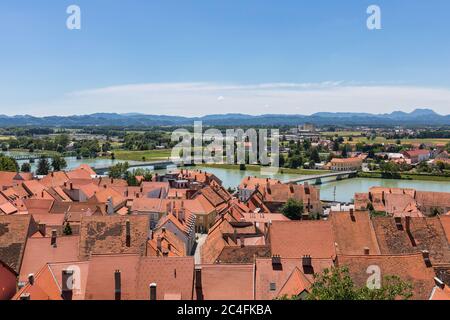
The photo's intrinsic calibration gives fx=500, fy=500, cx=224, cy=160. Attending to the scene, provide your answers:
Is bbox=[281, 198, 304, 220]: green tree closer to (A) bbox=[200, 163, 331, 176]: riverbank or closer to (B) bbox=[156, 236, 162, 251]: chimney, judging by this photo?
(B) bbox=[156, 236, 162, 251]: chimney

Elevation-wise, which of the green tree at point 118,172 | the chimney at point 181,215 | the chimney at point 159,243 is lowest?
the green tree at point 118,172

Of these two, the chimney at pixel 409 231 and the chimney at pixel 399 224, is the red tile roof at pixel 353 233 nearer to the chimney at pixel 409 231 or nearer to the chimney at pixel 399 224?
the chimney at pixel 399 224

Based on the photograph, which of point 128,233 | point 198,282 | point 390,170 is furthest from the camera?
point 390,170

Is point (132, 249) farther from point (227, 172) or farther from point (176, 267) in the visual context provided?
point (227, 172)

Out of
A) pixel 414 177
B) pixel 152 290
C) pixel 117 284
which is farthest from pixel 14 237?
pixel 414 177

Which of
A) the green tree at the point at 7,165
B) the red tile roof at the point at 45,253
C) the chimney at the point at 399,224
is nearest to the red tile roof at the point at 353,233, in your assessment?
the chimney at the point at 399,224

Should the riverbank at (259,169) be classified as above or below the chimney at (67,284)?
below

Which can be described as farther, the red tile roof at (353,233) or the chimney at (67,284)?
the red tile roof at (353,233)

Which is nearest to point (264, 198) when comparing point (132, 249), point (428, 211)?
point (428, 211)

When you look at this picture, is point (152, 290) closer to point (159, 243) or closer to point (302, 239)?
point (159, 243)
